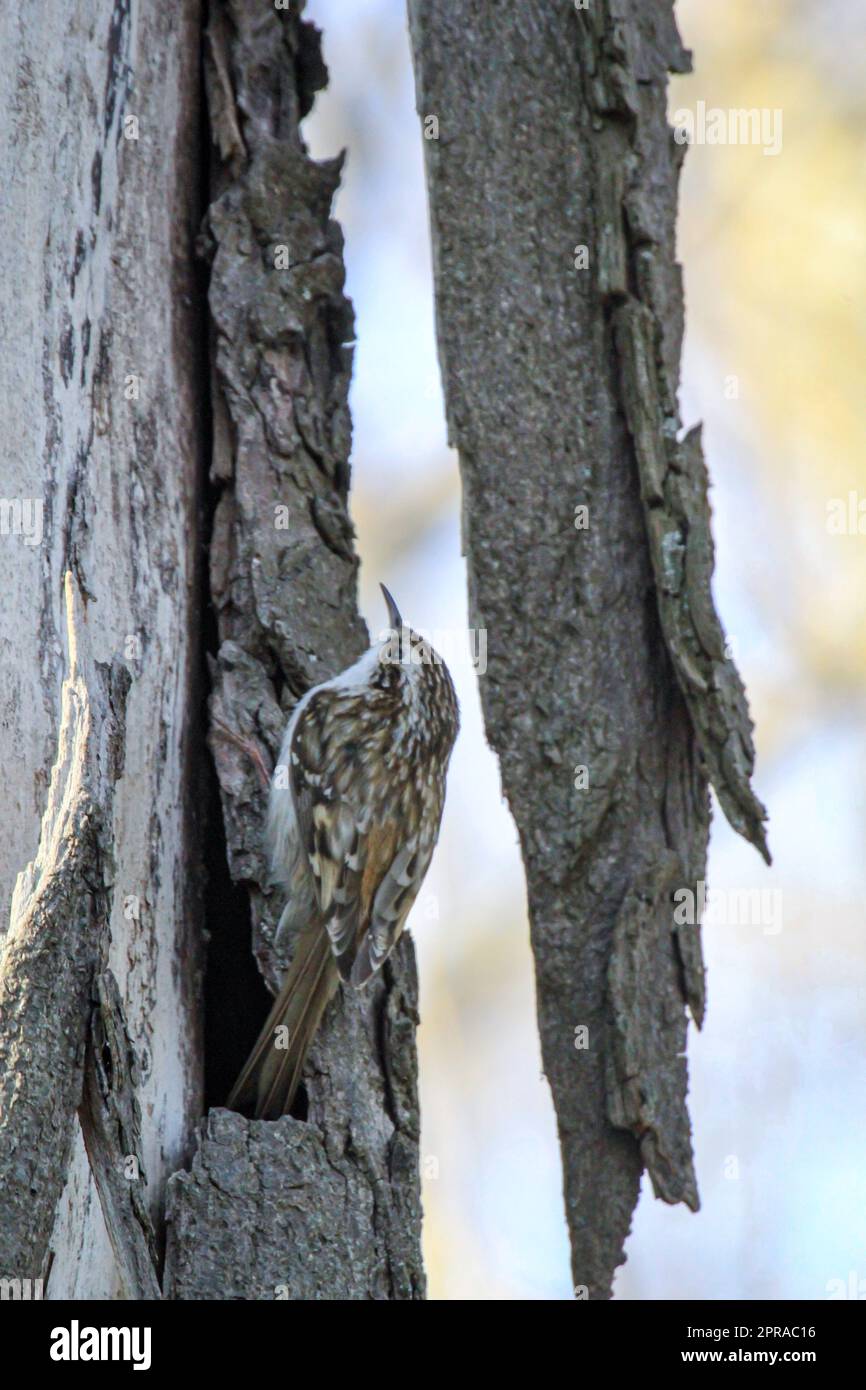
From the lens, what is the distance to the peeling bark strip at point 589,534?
3.31m

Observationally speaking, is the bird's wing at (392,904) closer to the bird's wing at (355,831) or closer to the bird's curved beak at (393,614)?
the bird's wing at (355,831)

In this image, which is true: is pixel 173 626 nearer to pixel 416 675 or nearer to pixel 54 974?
pixel 416 675

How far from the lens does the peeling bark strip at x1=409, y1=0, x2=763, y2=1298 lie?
3312mm

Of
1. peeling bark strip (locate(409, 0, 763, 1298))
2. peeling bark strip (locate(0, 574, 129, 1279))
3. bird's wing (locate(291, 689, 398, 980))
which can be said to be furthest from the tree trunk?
peeling bark strip (locate(409, 0, 763, 1298))

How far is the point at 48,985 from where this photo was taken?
2311 millimetres

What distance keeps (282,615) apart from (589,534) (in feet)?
2.24

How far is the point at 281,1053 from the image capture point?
130 inches

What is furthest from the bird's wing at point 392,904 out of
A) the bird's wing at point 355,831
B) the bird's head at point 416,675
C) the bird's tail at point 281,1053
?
the bird's head at point 416,675

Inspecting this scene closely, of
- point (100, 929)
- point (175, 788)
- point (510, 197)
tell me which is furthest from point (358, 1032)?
point (510, 197)

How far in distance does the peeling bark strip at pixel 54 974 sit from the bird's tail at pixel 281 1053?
2.80ft

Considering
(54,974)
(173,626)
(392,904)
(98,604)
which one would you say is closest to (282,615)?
(173,626)

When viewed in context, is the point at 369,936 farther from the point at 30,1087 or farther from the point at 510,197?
the point at 510,197

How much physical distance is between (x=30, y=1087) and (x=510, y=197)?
2.20 meters

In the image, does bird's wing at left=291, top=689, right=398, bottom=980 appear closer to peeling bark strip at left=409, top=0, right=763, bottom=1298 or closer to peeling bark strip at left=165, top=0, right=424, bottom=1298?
peeling bark strip at left=165, top=0, right=424, bottom=1298
